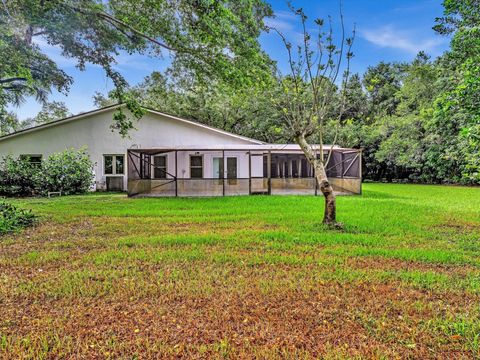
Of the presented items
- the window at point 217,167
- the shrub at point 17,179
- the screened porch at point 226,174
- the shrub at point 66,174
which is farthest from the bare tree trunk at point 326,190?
the shrub at point 17,179

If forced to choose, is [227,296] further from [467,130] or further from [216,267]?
[467,130]

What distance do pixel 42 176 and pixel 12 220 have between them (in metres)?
9.14

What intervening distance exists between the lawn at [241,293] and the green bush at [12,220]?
0.60 meters

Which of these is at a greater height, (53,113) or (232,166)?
(53,113)

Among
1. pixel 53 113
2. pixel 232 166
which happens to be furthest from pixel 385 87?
pixel 53 113

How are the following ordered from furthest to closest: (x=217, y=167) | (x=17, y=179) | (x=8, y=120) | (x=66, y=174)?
(x=8, y=120)
(x=217, y=167)
(x=66, y=174)
(x=17, y=179)

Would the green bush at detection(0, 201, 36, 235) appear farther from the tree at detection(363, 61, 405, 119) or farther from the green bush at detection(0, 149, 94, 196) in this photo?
the tree at detection(363, 61, 405, 119)

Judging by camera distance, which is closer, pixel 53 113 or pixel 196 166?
pixel 196 166

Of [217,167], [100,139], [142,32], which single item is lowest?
[217,167]

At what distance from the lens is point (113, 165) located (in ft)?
59.8

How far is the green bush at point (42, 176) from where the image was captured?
15148mm

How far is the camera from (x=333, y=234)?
630 centimetres

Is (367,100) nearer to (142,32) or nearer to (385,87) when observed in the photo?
(385,87)

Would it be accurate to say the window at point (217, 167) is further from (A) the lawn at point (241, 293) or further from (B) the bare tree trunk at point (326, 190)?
(A) the lawn at point (241, 293)
